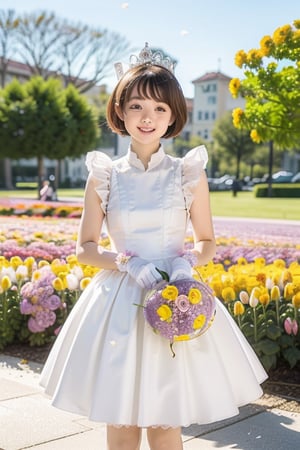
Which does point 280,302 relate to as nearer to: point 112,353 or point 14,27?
point 112,353

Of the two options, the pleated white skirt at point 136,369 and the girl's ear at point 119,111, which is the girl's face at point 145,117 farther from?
the pleated white skirt at point 136,369

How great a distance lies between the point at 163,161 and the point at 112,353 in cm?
81

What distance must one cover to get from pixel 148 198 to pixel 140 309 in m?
0.45

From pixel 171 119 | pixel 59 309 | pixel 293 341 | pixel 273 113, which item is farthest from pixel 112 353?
pixel 273 113

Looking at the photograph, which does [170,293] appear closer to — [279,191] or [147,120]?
[147,120]

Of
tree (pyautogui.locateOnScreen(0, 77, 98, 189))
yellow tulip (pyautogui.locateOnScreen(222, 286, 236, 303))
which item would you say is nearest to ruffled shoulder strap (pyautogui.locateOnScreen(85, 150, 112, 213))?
yellow tulip (pyautogui.locateOnScreen(222, 286, 236, 303))

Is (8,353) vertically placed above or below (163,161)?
below

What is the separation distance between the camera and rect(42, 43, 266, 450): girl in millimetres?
2416

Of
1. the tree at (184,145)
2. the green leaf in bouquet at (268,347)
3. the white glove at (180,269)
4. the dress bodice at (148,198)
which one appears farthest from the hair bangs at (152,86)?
the tree at (184,145)

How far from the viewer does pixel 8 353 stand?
5.20 m

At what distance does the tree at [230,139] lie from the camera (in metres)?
56.7

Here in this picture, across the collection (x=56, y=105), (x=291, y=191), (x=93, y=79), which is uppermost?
(x=93, y=79)

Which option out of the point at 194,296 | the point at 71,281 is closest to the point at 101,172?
the point at 194,296

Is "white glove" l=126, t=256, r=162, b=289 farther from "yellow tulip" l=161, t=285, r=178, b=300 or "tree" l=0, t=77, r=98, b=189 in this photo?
"tree" l=0, t=77, r=98, b=189
